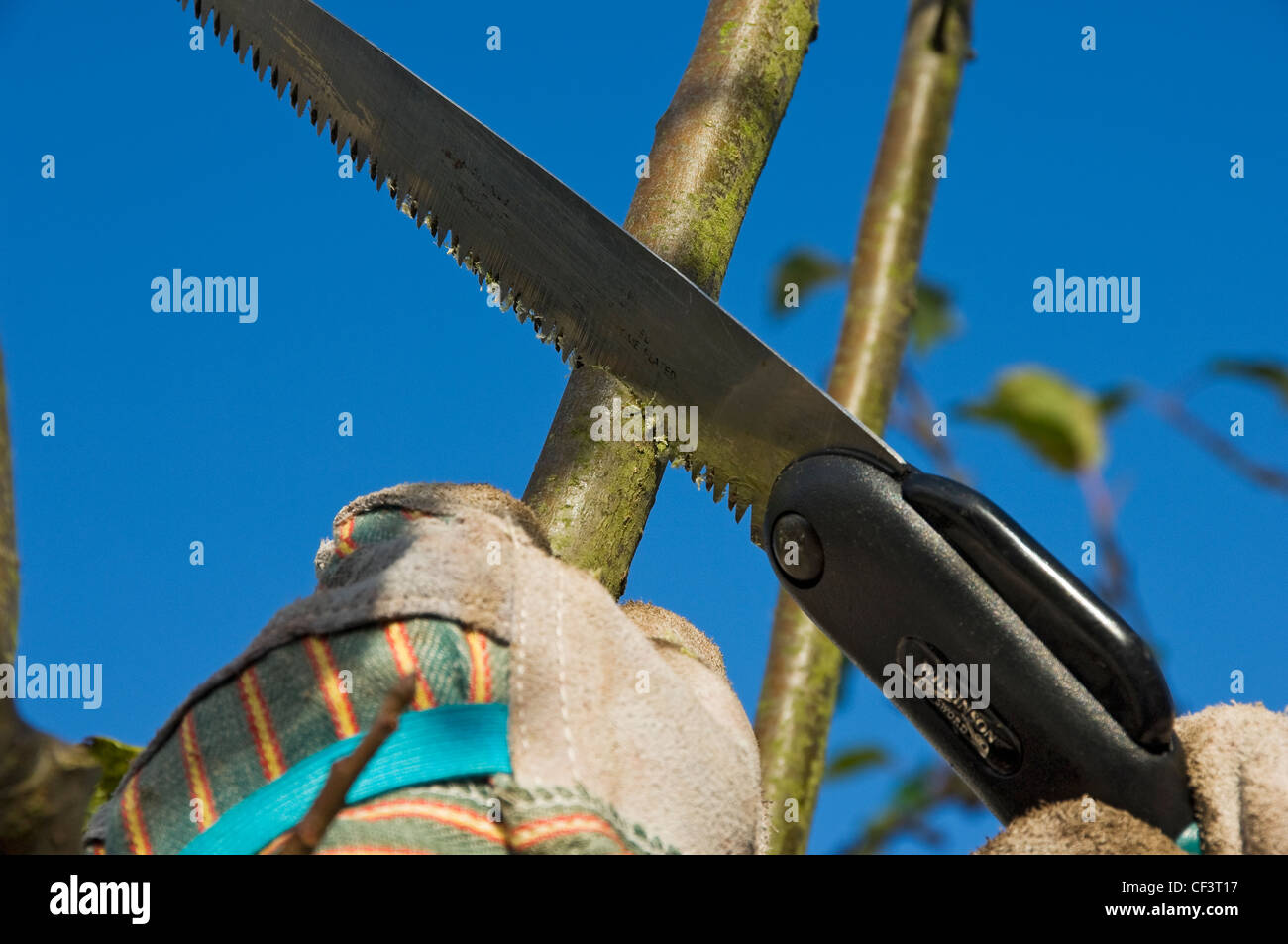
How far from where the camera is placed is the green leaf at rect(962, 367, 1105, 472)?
12.7 ft

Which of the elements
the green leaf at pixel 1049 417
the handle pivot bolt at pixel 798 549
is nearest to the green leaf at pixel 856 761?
the green leaf at pixel 1049 417

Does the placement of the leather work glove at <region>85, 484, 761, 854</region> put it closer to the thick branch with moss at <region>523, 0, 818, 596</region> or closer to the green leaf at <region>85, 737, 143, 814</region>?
the green leaf at <region>85, 737, 143, 814</region>

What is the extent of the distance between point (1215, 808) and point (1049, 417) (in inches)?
88.8

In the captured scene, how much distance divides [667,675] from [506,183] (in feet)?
4.10

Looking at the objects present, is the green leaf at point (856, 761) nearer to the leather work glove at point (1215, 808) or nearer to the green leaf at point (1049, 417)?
the green leaf at point (1049, 417)

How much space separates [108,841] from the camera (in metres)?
1.50

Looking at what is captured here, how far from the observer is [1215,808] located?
1.82 metres

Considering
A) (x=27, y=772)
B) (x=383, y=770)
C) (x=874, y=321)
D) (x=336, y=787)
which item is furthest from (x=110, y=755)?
(x=874, y=321)

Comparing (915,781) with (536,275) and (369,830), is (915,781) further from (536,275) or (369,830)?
(369,830)

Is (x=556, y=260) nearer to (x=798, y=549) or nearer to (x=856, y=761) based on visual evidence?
(x=798, y=549)

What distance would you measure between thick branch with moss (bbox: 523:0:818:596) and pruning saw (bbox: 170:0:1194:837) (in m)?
0.23

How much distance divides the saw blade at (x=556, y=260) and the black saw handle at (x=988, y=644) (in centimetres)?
14

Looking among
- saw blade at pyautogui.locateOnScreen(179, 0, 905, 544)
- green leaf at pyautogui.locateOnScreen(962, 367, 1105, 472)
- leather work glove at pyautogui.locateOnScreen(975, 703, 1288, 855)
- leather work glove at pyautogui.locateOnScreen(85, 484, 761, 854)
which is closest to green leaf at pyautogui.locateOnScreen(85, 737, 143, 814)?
leather work glove at pyautogui.locateOnScreen(85, 484, 761, 854)

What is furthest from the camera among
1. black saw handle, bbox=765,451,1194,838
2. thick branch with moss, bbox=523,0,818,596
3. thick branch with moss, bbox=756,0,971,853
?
thick branch with moss, bbox=756,0,971,853
